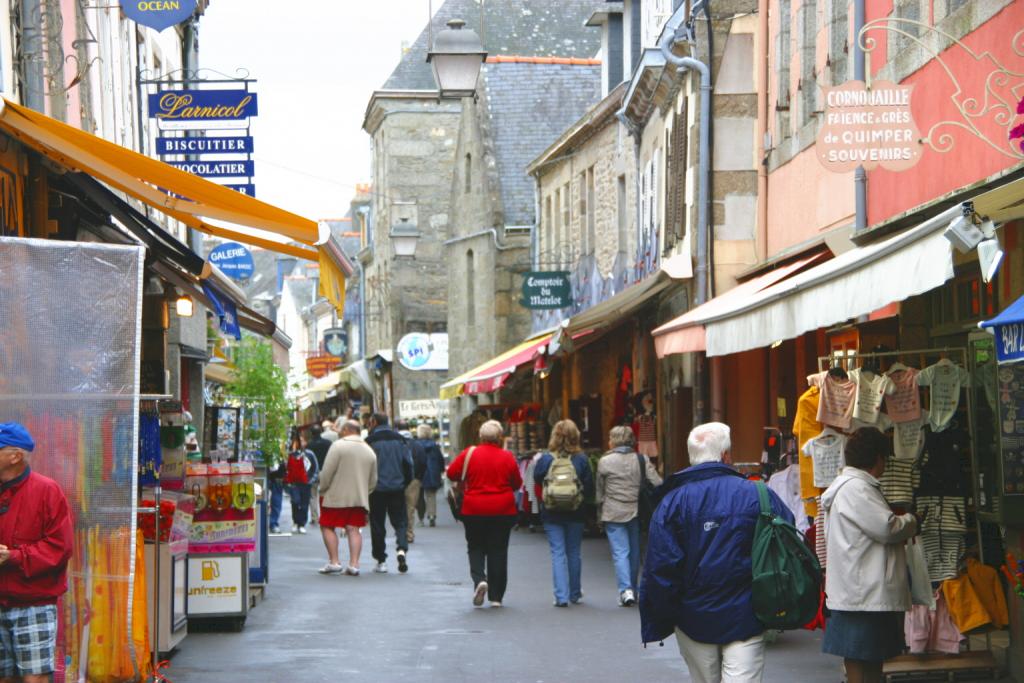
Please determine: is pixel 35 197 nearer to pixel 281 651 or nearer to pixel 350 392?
pixel 281 651

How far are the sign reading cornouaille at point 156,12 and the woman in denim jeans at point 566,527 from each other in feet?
15.2

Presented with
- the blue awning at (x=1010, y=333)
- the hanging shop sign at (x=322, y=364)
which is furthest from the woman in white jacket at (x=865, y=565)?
the hanging shop sign at (x=322, y=364)

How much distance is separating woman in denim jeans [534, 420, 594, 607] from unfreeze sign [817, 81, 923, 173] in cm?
437

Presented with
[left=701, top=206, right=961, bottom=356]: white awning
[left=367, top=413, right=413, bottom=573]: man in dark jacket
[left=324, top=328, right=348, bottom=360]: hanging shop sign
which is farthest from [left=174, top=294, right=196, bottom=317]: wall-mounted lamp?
[left=324, top=328, right=348, bottom=360]: hanging shop sign

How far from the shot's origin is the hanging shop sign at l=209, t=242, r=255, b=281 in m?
27.0

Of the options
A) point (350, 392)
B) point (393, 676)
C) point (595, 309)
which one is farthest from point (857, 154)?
point (350, 392)

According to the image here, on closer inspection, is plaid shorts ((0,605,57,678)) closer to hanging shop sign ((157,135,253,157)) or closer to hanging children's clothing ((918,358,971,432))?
hanging children's clothing ((918,358,971,432))

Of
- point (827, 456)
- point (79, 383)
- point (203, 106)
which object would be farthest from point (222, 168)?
point (79, 383)

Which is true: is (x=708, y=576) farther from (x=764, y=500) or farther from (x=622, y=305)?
(x=622, y=305)

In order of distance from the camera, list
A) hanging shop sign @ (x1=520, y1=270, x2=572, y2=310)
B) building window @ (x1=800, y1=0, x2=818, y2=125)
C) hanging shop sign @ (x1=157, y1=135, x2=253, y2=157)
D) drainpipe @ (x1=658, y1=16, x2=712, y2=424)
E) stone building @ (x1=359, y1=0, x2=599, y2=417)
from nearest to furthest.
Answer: building window @ (x1=800, y1=0, x2=818, y2=125) < hanging shop sign @ (x1=157, y1=135, x2=253, y2=157) < drainpipe @ (x1=658, y1=16, x2=712, y2=424) < hanging shop sign @ (x1=520, y1=270, x2=572, y2=310) < stone building @ (x1=359, y1=0, x2=599, y2=417)

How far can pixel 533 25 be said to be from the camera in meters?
47.7

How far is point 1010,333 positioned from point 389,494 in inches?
437

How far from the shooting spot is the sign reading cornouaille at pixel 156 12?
14.1 m

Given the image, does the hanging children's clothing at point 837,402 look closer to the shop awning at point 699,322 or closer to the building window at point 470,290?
the shop awning at point 699,322
